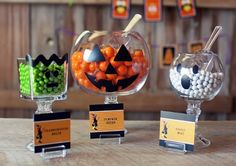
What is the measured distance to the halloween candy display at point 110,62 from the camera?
1.18 meters

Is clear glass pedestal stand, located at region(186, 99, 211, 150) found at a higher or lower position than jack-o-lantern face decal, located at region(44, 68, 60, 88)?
lower

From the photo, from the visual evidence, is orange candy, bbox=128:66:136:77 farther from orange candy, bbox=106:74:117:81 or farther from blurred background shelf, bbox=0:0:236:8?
blurred background shelf, bbox=0:0:236:8

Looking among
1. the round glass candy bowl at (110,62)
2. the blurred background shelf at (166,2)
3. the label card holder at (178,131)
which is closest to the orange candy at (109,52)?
the round glass candy bowl at (110,62)

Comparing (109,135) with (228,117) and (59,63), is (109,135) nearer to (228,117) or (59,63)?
(59,63)

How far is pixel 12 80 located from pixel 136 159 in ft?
4.98

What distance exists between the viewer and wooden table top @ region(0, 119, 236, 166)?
3.39 feet

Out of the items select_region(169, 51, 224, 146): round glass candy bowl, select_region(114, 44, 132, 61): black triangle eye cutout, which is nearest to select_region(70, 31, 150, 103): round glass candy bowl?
select_region(114, 44, 132, 61): black triangle eye cutout

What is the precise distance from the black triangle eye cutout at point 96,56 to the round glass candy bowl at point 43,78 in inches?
2.9

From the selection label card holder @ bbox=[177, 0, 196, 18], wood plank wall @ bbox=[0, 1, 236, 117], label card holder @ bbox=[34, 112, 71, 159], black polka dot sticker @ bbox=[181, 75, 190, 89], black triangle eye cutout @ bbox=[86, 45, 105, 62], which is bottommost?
label card holder @ bbox=[34, 112, 71, 159]

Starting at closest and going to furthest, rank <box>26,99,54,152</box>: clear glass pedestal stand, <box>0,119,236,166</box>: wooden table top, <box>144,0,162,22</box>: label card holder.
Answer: <box>0,119,236,166</box>: wooden table top → <box>26,99,54,152</box>: clear glass pedestal stand → <box>144,0,162,22</box>: label card holder

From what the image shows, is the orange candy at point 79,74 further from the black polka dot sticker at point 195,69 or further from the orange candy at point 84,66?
the black polka dot sticker at point 195,69

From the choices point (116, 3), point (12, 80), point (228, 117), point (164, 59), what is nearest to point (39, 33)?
point (12, 80)

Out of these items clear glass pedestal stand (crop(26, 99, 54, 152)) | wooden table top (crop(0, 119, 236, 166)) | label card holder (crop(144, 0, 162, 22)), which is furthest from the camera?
label card holder (crop(144, 0, 162, 22))

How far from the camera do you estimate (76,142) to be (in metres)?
1.20
